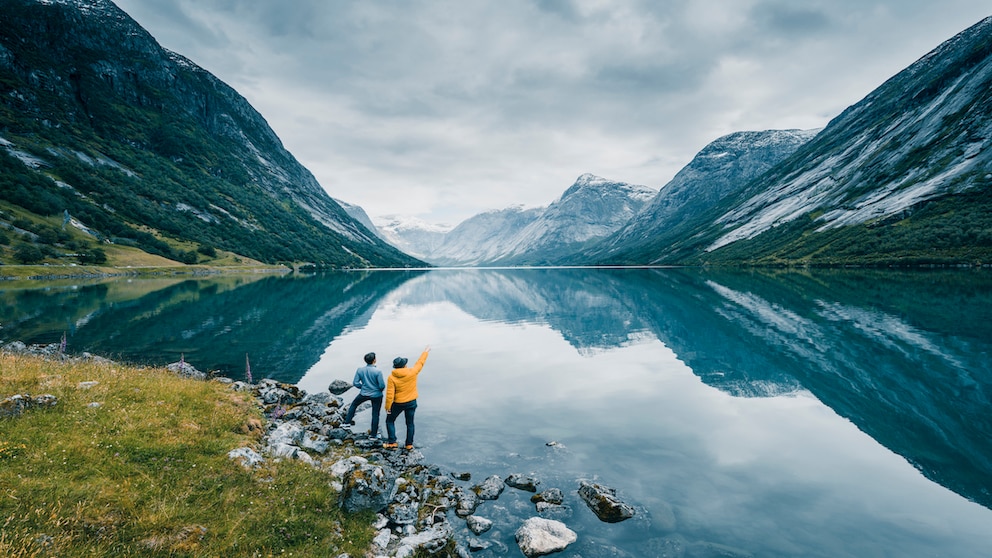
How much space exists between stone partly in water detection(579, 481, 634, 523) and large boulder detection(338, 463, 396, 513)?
6.56 m

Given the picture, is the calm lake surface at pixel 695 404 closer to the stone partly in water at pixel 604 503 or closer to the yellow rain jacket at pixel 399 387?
the stone partly in water at pixel 604 503

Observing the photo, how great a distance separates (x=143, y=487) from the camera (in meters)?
10.5

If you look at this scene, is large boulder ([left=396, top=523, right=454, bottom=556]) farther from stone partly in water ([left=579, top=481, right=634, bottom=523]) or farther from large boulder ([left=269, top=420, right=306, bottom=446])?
large boulder ([left=269, top=420, right=306, bottom=446])

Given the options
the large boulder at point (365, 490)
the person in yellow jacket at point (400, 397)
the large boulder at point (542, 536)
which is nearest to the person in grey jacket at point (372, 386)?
the person in yellow jacket at point (400, 397)

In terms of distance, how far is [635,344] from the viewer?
139 ft

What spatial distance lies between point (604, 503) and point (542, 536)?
272cm

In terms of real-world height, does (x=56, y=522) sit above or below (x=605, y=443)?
above

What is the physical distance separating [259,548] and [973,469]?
78.6 feet

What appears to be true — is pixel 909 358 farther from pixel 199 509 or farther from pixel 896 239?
pixel 896 239

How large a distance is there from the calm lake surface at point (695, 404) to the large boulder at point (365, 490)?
245cm

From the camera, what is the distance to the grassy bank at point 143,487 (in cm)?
862

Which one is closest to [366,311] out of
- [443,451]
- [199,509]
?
[443,451]

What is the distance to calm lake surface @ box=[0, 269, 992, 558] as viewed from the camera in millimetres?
13039

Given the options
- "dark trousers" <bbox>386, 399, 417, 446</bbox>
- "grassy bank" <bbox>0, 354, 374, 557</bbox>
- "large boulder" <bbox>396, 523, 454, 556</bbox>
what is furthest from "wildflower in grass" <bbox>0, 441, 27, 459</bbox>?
"dark trousers" <bbox>386, 399, 417, 446</bbox>
